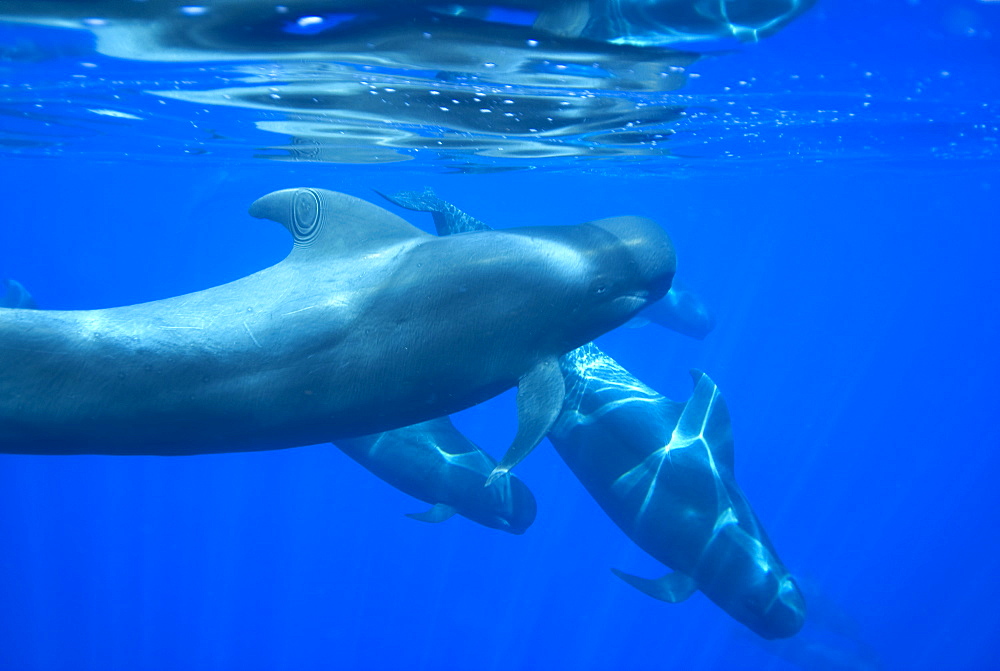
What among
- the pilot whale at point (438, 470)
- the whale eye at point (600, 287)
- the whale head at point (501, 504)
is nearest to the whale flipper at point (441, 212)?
the pilot whale at point (438, 470)

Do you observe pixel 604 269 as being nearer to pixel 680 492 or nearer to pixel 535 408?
pixel 535 408

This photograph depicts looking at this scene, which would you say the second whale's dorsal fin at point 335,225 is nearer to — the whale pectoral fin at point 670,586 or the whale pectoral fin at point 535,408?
the whale pectoral fin at point 535,408

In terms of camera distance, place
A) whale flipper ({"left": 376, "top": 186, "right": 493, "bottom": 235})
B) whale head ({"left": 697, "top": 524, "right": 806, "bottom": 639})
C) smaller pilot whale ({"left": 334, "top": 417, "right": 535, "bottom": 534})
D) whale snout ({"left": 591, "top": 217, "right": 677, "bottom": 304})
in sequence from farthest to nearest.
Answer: whale flipper ({"left": 376, "top": 186, "right": 493, "bottom": 235}) < smaller pilot whale ({"left": 334, "top": 417, "right": 535, "bottom": 534}) < whale head ({"left": 697, "top": 524, "right": 806, "bottom": 639}) < whale snout ({"left": 591, "top": 217, "right": 677, "bottom": 304})

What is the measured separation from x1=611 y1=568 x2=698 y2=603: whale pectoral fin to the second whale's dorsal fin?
5.22m

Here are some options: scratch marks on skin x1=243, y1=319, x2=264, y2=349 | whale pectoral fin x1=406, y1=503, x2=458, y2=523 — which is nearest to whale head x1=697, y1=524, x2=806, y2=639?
whale pectoral fin x1=406, y1=503, x2=458, y2=523

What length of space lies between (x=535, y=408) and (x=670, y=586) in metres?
4.34

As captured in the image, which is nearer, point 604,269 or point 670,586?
point 604,269

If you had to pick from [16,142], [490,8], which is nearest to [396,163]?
[16,142]

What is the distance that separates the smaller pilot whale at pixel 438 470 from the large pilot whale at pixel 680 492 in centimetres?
131

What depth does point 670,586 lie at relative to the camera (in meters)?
7.66

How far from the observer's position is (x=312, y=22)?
7215 millimetres

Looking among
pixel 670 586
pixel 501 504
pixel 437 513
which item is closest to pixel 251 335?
pixel 437 513

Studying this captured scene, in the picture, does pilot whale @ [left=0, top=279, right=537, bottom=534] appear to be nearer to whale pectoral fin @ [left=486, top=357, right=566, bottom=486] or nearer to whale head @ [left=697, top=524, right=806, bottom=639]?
whale head @ [left=697, top=524, right=806, bottom=639]

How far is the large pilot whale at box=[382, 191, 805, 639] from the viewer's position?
754 cm
